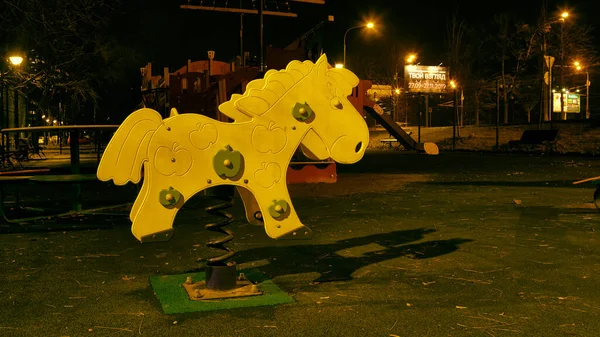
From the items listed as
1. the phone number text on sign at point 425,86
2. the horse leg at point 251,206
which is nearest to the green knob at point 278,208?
the horse leg at point 251,206

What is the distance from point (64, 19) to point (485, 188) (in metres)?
12.4

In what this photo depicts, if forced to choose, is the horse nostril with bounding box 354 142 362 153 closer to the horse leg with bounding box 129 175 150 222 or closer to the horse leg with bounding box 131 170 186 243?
the horse leg with bounding box 131 170 186 243

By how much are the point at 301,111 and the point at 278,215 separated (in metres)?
0.96

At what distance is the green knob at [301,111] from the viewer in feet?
17.5

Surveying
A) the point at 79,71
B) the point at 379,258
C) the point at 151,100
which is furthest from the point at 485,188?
the point at 79,71

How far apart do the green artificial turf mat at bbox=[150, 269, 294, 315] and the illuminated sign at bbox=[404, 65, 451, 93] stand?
54.3 m

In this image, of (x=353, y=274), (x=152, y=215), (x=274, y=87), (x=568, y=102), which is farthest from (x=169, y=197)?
(x=568, y=102)

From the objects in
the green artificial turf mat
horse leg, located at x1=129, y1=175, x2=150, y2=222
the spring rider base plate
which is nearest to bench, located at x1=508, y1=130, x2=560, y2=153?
the green artificial turf mat

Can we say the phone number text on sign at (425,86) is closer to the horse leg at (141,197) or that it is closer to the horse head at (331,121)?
the horse head at (331,121)

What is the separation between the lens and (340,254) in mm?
6852

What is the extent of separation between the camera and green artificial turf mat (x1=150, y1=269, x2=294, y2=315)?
4715 millimetres

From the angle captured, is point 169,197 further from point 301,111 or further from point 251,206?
point 301,111

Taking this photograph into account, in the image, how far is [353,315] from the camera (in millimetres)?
4496

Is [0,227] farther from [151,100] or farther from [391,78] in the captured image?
[391,78]
